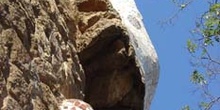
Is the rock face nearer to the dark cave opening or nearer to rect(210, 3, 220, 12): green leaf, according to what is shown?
the dark cave opening

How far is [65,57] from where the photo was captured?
4320 millimetres

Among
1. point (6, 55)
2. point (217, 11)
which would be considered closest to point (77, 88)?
point (6, 55)

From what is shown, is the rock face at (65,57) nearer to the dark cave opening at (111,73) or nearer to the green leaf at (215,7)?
the dark cave opening at (111,73)

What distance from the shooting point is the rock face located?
3244 mm

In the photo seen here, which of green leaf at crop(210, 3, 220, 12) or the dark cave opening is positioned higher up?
green leaf at crop(210, 3, 220, 12)

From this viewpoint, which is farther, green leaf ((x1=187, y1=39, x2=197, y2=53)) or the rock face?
green leaf ((x1=187, y1=39, x2=197, y2=53))

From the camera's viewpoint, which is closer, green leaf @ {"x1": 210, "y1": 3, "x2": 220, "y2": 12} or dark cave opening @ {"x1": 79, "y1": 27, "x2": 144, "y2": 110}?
dark cave opening @ {"x1": 79, "y1": 27, "x2": 144, "y2": 110}

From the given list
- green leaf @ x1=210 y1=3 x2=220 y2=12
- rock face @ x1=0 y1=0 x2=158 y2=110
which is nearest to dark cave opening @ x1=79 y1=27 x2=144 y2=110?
rock face @ x1=0 y1=0 x2=158 y2=110

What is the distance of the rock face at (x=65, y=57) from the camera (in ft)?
10.6

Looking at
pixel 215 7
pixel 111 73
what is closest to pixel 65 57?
pixel 111 73

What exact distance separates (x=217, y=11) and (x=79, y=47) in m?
2.93

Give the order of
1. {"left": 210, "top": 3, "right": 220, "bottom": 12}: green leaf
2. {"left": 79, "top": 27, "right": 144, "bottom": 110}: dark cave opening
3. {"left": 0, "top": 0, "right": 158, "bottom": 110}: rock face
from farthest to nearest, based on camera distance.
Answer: {"left": 210, "top": 3, "right": 220, "bottom": 12}: green leaf, {"left": 79, "top": 27, "right": 144, "bottom": 110}: dark cave opening, {"left": 0, "top": 0, "right": 158, "bottom": 110}: rock face

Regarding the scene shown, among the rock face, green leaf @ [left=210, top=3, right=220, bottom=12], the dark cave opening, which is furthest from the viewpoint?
green leaf @ [left=210, top=3, right=220, bottom=12]

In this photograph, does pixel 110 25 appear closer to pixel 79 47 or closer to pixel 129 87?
pixel 79 47
